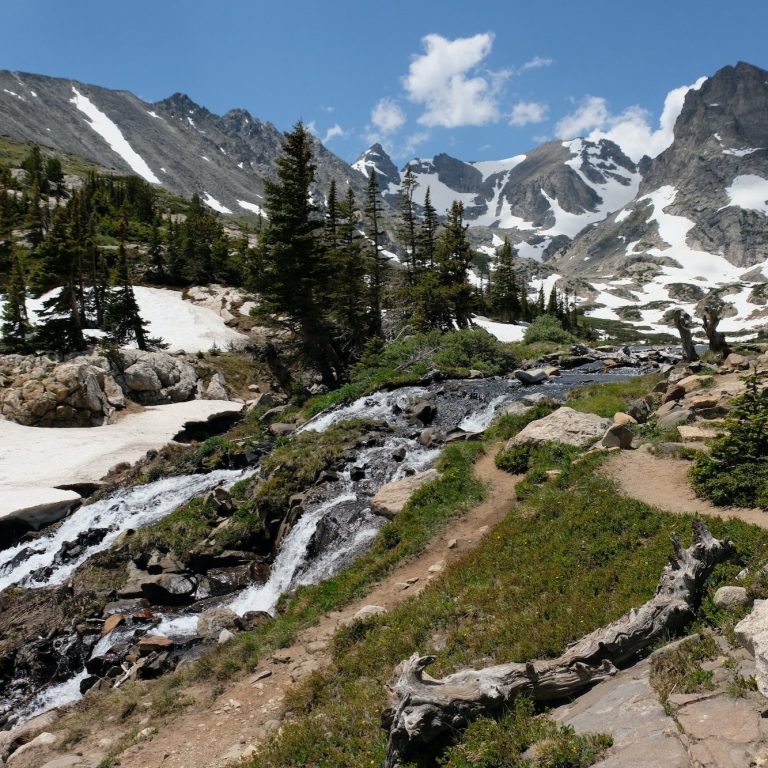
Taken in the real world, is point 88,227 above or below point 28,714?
above

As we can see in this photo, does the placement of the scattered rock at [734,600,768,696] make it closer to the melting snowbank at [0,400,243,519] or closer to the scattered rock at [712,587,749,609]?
the scattered rock at [712,587,749,609]

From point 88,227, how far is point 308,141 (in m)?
45.8

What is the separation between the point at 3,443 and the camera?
30.2m

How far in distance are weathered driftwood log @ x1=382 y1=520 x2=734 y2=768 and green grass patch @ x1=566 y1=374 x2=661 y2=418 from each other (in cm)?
1346

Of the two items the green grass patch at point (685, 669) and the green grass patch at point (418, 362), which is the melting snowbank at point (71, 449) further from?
the green grass patch at point (685, 669)

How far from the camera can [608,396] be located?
71.1 ft

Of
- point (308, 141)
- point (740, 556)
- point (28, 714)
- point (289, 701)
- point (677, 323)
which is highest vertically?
point (308, 141)

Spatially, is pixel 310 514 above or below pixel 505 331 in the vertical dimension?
below

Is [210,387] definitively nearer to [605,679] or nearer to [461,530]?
[461,530]

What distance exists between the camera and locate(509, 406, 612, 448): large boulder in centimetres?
1622

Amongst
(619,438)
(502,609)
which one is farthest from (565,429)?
(502,609)

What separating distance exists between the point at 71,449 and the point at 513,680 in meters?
31.1

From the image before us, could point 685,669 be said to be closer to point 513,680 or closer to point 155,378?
point 513,680

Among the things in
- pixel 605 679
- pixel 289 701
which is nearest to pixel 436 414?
pixel 289 701
